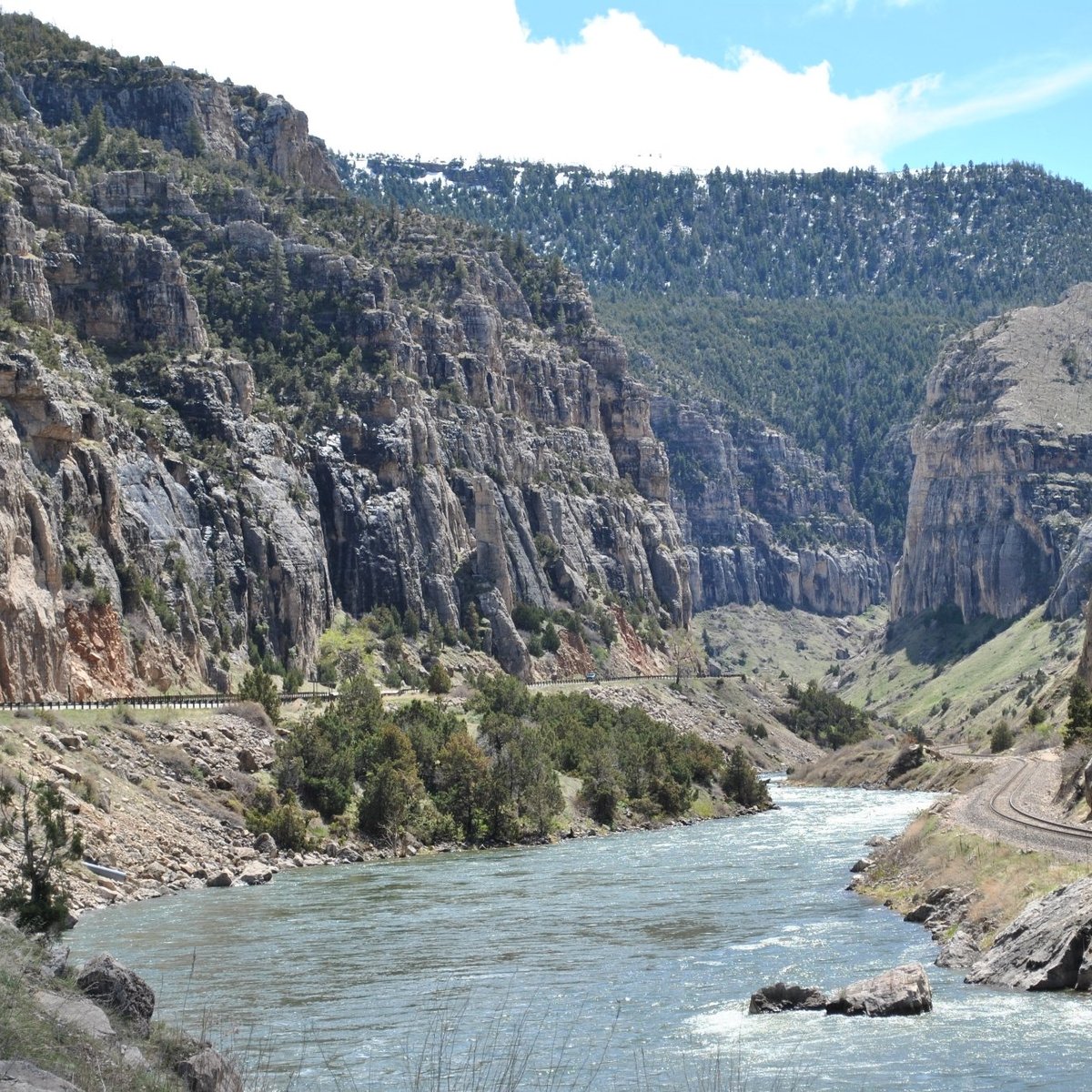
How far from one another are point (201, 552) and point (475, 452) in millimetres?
60492

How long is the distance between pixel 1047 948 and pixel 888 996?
4982mm

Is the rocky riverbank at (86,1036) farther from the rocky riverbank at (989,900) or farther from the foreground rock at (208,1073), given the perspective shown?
the rocky riverbank at (989,900)

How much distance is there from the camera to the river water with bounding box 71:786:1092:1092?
3722cm

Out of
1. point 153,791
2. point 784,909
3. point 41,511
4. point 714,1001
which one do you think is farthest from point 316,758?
point 714,1001

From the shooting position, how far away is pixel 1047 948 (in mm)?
44750

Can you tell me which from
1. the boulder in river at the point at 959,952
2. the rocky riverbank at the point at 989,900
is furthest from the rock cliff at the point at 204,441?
the boulder in river at the point at 959,952

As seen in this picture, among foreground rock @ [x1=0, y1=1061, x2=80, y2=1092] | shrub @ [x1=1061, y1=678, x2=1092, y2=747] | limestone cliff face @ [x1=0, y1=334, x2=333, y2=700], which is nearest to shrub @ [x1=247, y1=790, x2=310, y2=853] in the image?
limestone cliff face @ [x1=0, y1=334, x2=333, y2=700]

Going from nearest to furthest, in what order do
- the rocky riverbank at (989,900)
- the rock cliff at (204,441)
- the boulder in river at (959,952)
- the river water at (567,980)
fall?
the river water at (567,980) < the rocky riverbank at (989,900) < the boulder in river at (959,952) < the rock cliff at (204,441)

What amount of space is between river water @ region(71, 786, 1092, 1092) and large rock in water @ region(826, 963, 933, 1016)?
1.69 ft

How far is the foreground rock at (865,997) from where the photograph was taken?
42.0 m

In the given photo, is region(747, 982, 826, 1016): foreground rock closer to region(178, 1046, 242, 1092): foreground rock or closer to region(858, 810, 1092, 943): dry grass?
region(858, 810, 1092, 943): dry grass

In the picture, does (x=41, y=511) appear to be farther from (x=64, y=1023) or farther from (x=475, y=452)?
(x=475, y=452)

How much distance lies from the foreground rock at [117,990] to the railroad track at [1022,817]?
3650 centimetres

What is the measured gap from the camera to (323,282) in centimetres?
18688
